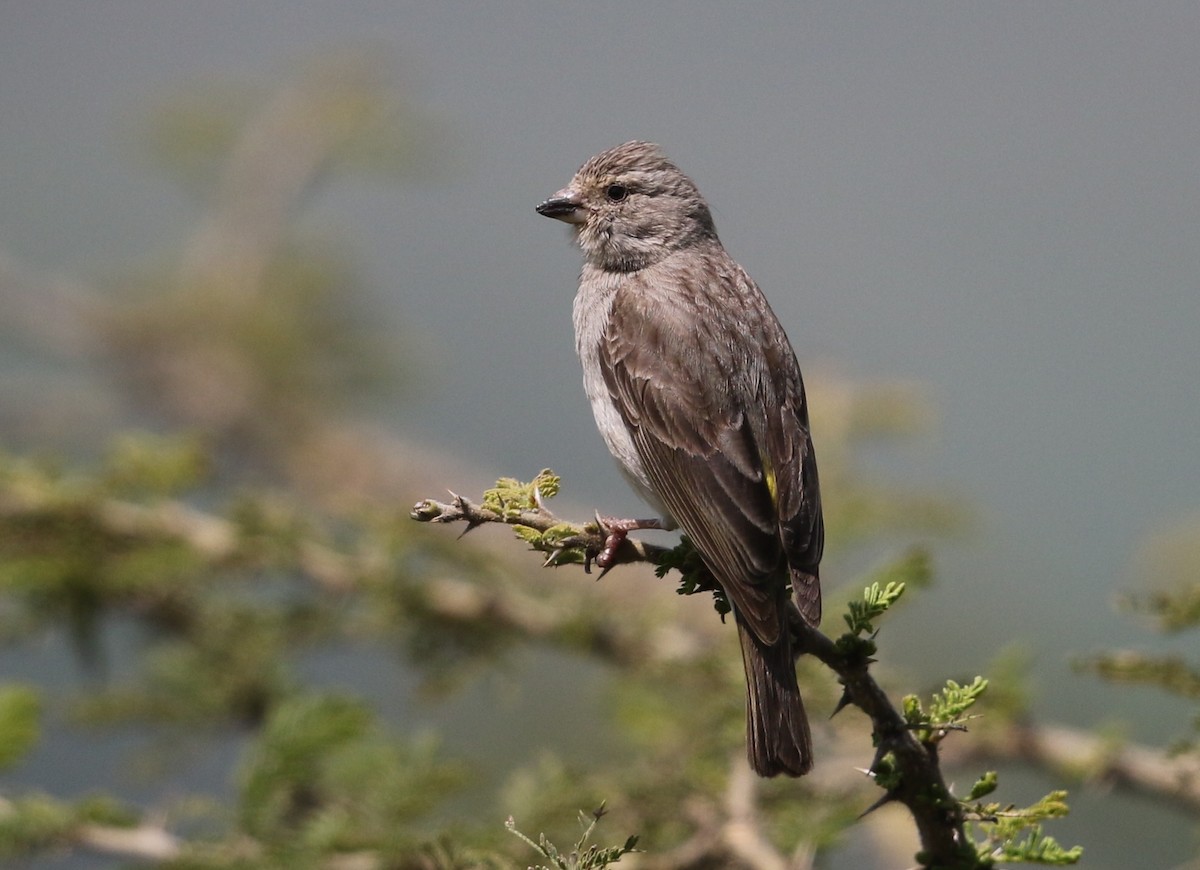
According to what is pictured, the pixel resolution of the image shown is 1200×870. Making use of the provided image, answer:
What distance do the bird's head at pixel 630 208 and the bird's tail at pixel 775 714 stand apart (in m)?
1.90

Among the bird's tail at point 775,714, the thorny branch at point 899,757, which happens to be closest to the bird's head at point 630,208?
the bird's tail at point 775,714

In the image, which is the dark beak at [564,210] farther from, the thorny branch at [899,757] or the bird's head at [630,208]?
the thorny branch at [899,757]

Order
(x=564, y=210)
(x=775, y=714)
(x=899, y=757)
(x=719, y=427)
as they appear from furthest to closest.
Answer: (x=564, y=210) → (x=719, y=427) → (x=775, y=714) → (x=899, y=757)

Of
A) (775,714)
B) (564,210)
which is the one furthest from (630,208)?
(775,714)

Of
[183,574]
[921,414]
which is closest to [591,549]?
[183,574]

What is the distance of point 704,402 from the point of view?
3311 mm

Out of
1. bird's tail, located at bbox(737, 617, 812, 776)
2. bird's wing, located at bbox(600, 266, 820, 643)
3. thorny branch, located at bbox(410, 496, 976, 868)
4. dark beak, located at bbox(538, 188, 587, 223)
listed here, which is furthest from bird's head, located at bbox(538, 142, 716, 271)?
thorny branch, located at bbox(410, 496, 976, 868)

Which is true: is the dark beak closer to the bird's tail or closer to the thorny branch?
the bird's tail

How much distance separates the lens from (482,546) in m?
4.14

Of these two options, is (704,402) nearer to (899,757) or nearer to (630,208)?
(630,208)

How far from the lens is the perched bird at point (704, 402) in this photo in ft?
8.41

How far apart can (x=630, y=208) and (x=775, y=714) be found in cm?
224

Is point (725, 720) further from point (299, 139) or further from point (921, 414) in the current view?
point (299, 139)

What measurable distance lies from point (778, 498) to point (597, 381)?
31.7 inches
